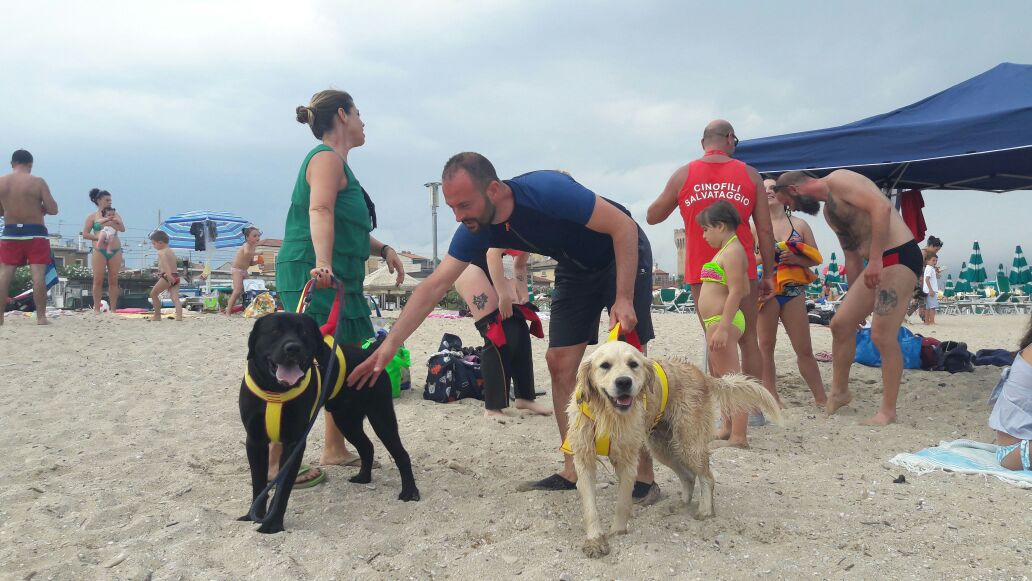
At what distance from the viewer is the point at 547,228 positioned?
10.2 feet

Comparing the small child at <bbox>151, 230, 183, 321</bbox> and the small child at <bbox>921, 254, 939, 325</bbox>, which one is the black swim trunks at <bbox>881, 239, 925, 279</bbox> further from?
the small child at <bbox>921, 254, 939, 325</bbox>

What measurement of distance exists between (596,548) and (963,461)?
269cm

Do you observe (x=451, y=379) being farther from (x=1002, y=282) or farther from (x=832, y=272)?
(x=1002, y=282)

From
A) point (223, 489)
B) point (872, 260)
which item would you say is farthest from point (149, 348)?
point (872, 260)

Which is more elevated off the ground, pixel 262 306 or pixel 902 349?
pixel 262 306

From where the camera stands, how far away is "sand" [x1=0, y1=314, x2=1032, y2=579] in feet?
8.13

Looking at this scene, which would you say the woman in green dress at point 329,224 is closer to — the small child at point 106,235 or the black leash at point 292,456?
the black leash at point 292,456

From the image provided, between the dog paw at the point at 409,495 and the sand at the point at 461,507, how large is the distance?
0.18ft

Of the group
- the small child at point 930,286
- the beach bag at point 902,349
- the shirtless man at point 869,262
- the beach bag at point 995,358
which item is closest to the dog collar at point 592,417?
the shirtless man at point 869,262

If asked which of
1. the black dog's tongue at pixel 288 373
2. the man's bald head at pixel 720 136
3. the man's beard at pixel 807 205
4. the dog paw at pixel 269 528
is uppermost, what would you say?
the man's bald head at pixel 720 136

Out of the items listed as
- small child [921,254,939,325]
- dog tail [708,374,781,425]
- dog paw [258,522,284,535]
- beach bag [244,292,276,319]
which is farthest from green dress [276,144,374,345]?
small child [921,254,939,325]

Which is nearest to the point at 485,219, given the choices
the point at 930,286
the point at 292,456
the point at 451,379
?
the point at 292,456

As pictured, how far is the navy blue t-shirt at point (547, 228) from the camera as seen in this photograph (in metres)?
3.04

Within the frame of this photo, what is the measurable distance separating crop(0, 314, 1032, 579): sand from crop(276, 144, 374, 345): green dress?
3.10 ft
